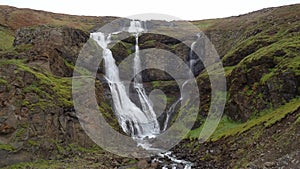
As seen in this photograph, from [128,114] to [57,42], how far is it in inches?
649

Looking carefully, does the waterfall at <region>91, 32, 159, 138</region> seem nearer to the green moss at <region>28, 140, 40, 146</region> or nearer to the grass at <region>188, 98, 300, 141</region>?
the grass at <region>188, 98, 300, 141</region>

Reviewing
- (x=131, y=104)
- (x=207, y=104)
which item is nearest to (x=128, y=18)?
(x=131, y=104)

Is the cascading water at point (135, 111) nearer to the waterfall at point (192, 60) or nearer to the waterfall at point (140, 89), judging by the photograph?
the waterfall at point (140, 89)

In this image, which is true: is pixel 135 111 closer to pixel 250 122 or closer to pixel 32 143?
pixel 250 122

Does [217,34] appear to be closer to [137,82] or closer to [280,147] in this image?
[137,82]

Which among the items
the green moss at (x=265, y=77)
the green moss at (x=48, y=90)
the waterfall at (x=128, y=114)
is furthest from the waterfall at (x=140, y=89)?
the green moss at (x=265, y=77)

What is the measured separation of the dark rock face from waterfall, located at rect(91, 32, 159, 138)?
5.81 metres

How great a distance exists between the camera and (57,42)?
44719 millimetres

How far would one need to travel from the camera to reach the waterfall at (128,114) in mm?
34656

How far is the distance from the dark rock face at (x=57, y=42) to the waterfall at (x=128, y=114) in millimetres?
5807

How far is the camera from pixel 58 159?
23.2m

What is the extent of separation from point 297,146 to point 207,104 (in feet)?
56.7

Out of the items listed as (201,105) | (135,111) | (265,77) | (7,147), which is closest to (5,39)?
(135,111)

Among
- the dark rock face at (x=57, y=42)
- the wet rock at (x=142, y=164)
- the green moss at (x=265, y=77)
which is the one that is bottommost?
the wet rock at (x=142, y=164)
